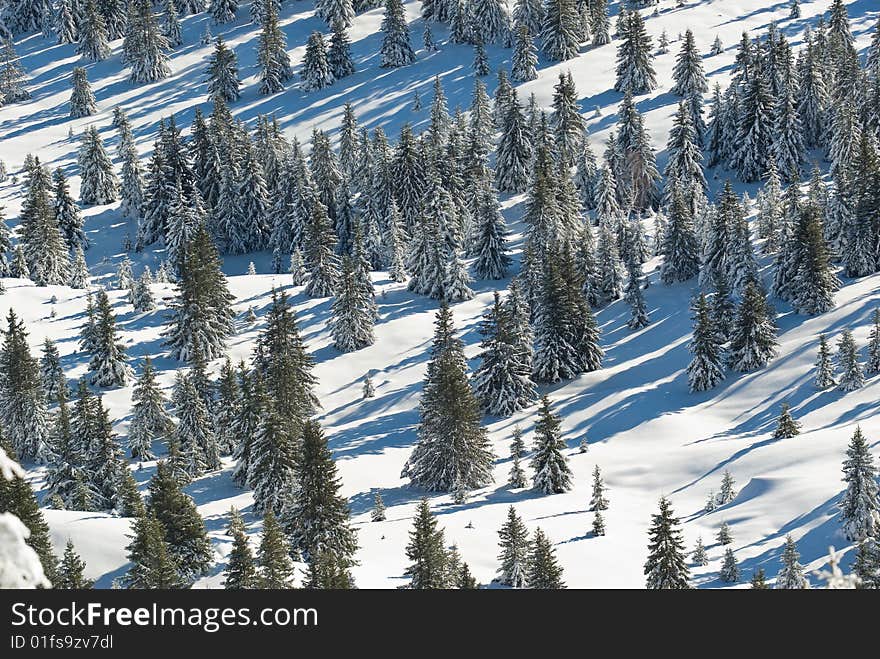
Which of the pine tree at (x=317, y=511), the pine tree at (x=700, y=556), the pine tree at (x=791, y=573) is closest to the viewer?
the pine tree at (x=791, y=573)

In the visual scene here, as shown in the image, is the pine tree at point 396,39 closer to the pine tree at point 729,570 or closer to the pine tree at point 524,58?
the pine tree at point 524,58

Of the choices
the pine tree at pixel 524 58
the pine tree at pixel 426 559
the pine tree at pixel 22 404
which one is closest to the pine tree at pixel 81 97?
the pine tree at pixel 524 58

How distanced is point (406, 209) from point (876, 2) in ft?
195

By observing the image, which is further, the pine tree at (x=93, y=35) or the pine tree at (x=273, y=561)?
the pine tree at (x=93, y=35)

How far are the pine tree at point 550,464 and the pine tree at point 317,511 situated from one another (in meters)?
11.7

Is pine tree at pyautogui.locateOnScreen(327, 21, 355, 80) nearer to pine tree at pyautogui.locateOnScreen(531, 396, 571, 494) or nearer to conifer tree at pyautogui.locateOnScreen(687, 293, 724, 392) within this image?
conifer tree at pyautogui.locateOnScreen(687, 293, 724, 392)

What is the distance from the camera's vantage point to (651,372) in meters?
79.6

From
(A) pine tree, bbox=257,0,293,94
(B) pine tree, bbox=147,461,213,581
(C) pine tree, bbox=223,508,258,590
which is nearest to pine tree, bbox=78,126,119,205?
(A) pine tree, bbox=257,0,293,94

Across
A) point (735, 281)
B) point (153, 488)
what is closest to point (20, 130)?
point (735, 281)

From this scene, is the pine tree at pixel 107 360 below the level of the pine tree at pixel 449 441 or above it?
above

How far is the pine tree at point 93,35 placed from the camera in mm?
158375

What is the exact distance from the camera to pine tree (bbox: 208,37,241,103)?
14475 centimetres

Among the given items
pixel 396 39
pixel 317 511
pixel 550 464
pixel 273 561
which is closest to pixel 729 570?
pixel 273 561

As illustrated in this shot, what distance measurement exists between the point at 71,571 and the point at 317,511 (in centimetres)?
1305
